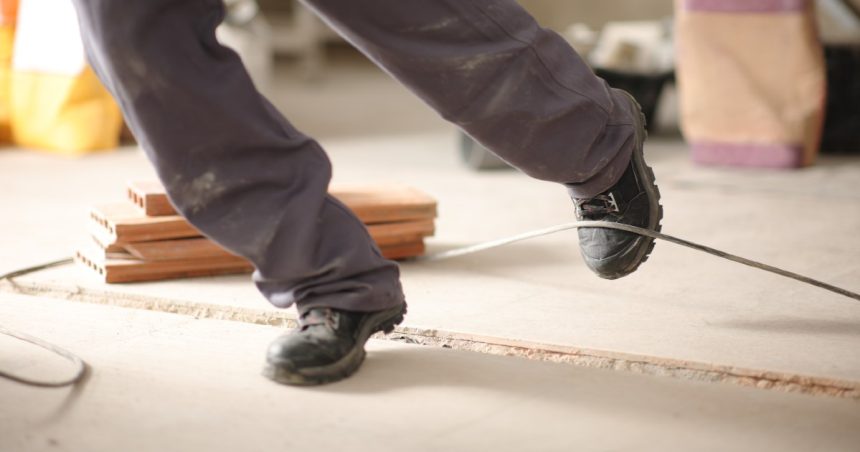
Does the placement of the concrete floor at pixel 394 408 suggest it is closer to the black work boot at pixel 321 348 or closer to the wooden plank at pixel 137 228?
the black work boot at pixel 321 348

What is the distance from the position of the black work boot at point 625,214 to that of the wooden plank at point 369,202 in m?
0.42

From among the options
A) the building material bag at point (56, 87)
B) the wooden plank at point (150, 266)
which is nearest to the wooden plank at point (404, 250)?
the wooden plank at point (150, 266)

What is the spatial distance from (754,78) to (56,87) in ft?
6.37

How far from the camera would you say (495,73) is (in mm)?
1210

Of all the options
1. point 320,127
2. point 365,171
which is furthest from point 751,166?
point 320,127

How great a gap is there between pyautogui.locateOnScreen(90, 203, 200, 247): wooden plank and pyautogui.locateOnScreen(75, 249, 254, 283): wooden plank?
0.03 meters

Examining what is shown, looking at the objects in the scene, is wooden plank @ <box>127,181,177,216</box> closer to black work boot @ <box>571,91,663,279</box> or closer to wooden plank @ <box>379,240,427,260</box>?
wooden plank @ <box>379,240,427,260</box>

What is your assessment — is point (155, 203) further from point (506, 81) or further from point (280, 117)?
point (506, 81)

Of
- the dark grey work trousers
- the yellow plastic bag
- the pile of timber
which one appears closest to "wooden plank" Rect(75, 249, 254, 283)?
the pile of timber

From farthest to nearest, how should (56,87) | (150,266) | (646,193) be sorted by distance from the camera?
(56,87), (150,266), (646,193)

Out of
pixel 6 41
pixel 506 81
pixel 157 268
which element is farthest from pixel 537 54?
pixel 6 41

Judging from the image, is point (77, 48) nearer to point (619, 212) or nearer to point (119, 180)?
point (119, 180)

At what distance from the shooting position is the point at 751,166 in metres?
2.92

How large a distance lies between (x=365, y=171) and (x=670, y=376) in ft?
5.59
